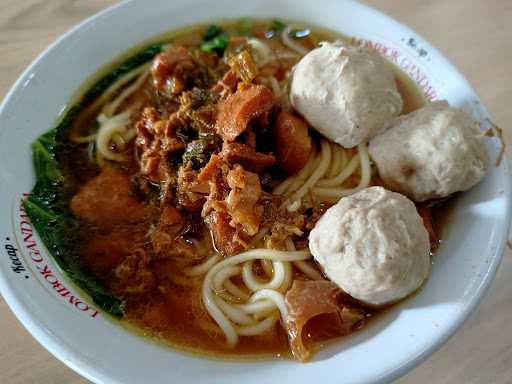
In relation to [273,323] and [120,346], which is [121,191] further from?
[273,323]

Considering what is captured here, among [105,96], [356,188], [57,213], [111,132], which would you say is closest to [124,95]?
[105,96]

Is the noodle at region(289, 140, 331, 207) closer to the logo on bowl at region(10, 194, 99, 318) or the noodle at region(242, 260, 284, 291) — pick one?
the noodle at region(242, 260, 284, 291)

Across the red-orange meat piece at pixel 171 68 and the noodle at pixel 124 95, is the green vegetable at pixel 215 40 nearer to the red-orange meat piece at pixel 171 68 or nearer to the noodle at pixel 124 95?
the red-orange meat piece at pixel 171 68

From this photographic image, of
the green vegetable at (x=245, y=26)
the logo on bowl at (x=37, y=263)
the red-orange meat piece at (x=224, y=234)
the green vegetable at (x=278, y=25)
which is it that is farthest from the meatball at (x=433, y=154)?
the logo on bowl at (x=37, y=263)

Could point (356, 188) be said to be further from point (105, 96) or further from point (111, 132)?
point (105, 96)

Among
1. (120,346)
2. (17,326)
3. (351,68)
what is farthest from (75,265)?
(351,68)
